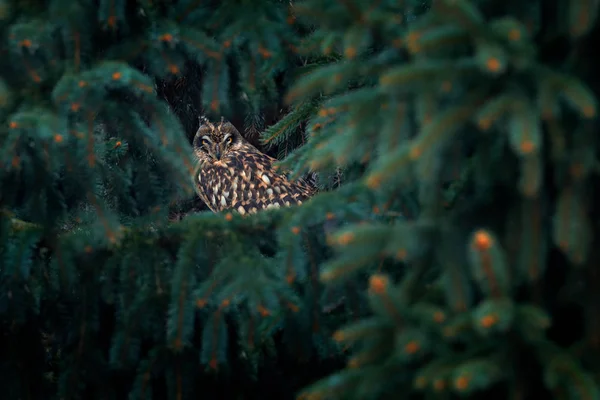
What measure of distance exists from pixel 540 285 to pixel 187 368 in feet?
4.69

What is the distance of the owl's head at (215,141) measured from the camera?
5.41m

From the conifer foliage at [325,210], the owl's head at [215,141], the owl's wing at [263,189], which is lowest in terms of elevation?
the conifer foliage at [325,210]

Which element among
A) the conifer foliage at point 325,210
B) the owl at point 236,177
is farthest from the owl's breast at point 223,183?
the conifer foliage at point 325,210

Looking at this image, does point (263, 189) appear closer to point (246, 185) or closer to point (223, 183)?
point (246, 185)

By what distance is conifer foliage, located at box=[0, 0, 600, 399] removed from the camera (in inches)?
67.7

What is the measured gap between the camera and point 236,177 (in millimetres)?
4992

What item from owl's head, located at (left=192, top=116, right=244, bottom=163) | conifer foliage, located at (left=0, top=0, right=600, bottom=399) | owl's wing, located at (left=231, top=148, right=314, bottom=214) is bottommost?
conifer foliage, located at (left=0, top=0, right=600, bottom=399)

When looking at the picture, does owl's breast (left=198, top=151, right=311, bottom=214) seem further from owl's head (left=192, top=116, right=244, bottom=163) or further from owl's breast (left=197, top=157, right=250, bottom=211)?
owl's head (left=192, top=116, right=244, bottom=163)

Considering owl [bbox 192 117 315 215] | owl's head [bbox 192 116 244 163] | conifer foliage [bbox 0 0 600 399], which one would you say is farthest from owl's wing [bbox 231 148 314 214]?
conifer foliage [bbox 0 0 600 399]

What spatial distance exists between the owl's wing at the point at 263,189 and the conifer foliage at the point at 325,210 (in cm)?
115

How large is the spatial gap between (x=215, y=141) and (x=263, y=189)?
81 cm

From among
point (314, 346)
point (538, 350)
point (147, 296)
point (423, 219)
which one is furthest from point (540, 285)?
point (147, 296)

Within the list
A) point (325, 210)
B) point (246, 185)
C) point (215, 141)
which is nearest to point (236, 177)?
point (246, 185)

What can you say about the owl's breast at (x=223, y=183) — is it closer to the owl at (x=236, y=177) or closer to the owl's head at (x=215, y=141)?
the owl at (x=236, y=177)
